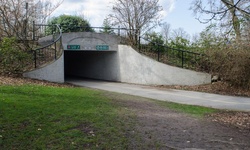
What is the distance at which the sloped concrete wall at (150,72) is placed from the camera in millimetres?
15648

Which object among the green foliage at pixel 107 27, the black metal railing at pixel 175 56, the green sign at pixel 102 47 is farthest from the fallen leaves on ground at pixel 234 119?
the green foliage at pixel 107 27

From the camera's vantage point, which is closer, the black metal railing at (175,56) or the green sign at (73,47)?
the black metal railing at (175,56)

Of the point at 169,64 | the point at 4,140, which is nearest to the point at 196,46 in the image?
the point at 169,64

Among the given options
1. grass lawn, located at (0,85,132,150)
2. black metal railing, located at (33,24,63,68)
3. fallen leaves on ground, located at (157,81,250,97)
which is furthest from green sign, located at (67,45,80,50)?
grass lawn, located at (0,85,132,150)

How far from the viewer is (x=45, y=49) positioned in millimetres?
17359

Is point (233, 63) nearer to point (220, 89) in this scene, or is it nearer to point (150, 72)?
point (220, 89)

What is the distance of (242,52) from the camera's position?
12727mm

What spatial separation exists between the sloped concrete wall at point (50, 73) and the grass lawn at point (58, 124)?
593 centimetres

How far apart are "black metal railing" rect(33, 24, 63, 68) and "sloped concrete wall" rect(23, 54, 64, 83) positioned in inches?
16.9

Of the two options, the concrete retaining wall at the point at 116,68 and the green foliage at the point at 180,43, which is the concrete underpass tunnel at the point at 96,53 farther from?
the green foliage at the point at 180,43

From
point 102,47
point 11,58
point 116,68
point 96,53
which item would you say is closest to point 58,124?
point 11,58

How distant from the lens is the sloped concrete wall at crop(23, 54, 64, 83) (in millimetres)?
14362

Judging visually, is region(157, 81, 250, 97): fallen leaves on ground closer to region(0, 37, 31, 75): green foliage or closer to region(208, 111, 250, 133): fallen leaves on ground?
region(208, 111, 250, 133): fallen leaves on ground

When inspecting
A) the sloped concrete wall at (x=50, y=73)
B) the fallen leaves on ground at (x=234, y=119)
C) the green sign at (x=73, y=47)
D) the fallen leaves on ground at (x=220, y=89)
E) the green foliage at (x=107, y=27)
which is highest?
the green foliage at (x=107, y=27)
